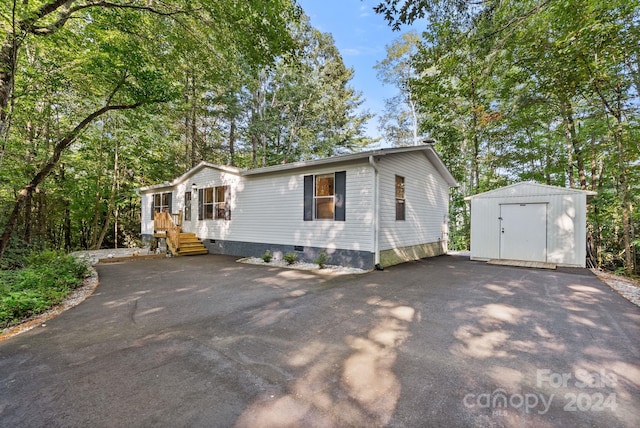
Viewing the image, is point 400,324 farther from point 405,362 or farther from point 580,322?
point 580,322

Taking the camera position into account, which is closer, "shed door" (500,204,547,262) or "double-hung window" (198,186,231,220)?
"shed door" (500,204,547,262)

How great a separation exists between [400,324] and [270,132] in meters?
15.5

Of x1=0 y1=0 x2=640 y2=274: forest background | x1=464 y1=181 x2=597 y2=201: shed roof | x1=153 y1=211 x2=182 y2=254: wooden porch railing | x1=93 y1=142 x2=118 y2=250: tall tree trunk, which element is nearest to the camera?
x1=0 y1=0 x2=640 y2=274: forest background

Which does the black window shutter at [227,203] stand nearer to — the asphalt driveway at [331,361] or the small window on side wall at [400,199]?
the asphalt driveway at [331,361]

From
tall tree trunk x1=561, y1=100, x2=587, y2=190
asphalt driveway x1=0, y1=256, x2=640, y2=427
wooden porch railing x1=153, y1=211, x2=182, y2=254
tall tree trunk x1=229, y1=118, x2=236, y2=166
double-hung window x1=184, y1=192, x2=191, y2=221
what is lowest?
asphalt driveway x1=0, y1=256, x2=640, y2=427

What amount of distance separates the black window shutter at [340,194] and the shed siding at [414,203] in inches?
41.7

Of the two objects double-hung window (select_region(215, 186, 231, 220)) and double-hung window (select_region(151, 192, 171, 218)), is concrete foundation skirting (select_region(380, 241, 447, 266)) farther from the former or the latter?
double-hung window (select_region(151, 192, 171, 218))

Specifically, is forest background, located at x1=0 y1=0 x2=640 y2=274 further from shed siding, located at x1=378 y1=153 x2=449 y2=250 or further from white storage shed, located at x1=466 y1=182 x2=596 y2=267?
shed siding, located at x1=378 y1=153 x2=449 y2=250

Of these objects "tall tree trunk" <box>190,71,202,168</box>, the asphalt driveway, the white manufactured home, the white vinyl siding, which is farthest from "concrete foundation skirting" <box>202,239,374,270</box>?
"tall tree trunk" <box>190,71,202,168</box>

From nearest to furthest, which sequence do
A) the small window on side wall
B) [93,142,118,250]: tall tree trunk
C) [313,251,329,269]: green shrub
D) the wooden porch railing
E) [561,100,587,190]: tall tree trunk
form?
[313,251,329,269]: green shrub → the small window on side wall → [561,100,587,190]: tall tree trunk → the wooden porch railing → [93,142,118,250]: tall tree trunk

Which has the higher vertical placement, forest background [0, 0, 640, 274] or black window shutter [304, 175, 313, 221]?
forest background [0, 0, 640, 274]

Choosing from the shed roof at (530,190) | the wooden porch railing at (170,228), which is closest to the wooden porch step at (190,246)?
the wooden porch railing at (170,228)

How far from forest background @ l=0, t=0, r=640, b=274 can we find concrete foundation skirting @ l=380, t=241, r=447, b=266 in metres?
4.52

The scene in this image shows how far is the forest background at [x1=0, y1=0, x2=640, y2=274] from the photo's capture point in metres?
5.90
